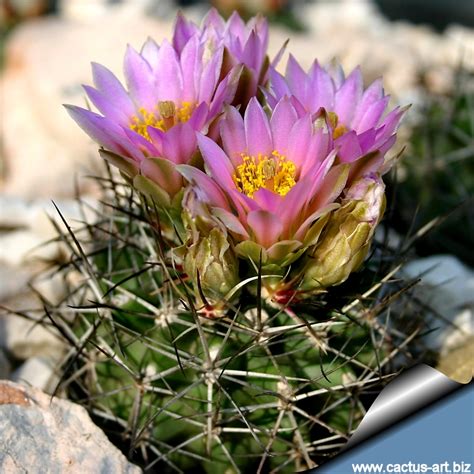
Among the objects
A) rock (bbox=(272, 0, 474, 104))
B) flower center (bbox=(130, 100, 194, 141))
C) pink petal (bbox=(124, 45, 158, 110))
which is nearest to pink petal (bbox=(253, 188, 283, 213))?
flower center (bbox=(130, 100, 194, 141))

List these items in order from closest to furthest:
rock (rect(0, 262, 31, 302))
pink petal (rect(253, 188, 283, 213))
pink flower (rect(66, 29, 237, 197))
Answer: pink petal (rect(253, 188, 283, 213)) → pink flower (rect(66, 29, 237, 197)) → rock (rect(0, 262, 31, 302))

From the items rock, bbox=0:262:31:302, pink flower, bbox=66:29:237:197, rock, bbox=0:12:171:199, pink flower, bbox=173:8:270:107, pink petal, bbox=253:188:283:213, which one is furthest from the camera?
rock, bbox=0:12:171:199

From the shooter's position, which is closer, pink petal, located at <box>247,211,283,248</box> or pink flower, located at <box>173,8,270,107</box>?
pink petal, located at <box>247,211,283,248</box>

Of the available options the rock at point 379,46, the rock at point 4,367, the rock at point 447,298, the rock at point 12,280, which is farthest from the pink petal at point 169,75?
the rock at point 379,46

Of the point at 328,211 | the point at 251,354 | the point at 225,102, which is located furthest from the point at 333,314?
the point at 225,102

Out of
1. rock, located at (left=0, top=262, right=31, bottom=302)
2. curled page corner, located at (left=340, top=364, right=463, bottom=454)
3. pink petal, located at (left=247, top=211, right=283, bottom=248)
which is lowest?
rock, located at (left=0, top=262, right=31, bottom=302)

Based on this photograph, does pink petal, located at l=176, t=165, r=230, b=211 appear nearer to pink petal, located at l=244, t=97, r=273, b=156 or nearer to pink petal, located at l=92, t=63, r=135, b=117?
pink petal, located at l=244, t=97, r=273, b=156

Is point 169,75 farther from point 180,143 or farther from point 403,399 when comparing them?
point 403,399

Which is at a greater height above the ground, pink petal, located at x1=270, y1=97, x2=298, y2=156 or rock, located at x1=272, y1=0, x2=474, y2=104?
pink petal, located at x1=270, y1=97, x2=298, y2=156
